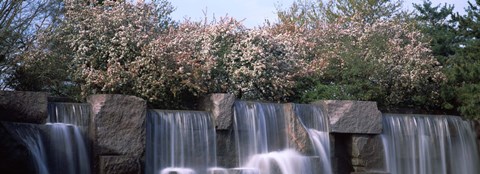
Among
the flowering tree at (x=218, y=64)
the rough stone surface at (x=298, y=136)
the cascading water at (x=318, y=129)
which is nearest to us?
the rough stone surface at (x=298, y=136)

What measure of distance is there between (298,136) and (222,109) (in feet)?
5.45

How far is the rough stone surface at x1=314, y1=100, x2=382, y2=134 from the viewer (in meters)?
14.4

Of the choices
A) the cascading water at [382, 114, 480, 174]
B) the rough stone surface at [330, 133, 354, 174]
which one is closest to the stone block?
the rough stone surface at [330, 133, 354, 174]

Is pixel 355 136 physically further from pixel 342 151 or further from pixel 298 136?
pixel 298 136

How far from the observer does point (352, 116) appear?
47.6 feet

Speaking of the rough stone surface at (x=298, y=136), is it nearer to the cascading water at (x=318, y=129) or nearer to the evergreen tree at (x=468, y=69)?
the cascading water at (x=318, y=129)

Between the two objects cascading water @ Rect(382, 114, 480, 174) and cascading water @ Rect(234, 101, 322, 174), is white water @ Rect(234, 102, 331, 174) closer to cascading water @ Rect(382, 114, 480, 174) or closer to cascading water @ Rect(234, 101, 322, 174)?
cascading water @ Rect(234, 101, 322, 174)

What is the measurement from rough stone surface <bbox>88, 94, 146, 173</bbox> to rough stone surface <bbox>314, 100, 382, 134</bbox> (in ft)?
13.7

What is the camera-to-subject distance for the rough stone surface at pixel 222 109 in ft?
42.8

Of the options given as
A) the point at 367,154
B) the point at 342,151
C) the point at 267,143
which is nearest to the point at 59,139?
the point at 267,143

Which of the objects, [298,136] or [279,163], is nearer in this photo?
[279,163]

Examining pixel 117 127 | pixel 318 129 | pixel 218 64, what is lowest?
pixel 318 129

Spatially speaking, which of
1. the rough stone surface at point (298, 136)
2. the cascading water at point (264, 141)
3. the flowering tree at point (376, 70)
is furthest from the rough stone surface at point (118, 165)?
the flowering tree at point (376, 70)

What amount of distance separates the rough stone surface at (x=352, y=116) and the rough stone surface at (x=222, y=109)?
2.29m
